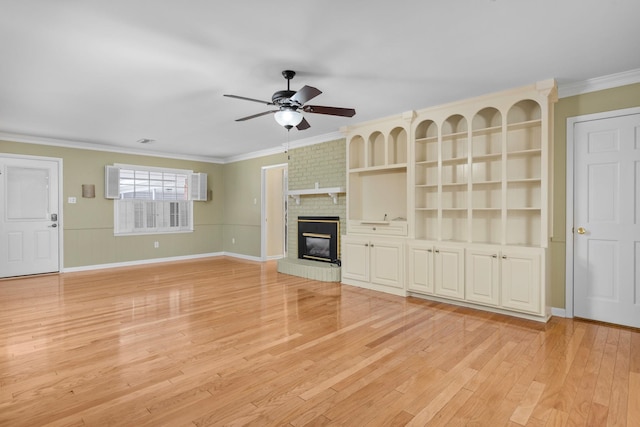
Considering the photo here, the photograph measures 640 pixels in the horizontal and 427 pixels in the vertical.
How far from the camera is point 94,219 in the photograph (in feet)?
23.1

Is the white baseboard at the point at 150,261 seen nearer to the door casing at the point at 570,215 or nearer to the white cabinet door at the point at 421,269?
the white cabinet door at the point at 421,269

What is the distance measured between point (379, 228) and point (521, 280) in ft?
6.44

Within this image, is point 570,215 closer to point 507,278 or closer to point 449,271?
point 507,278

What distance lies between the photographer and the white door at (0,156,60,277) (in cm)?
608

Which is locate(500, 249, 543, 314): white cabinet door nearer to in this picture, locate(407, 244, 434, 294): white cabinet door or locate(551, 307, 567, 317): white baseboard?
locate(551, 307, 567, 317): white baseboard

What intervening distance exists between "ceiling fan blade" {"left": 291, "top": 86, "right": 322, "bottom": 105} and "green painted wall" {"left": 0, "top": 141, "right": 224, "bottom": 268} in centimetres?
573

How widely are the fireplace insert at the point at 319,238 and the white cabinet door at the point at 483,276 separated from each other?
238 cm

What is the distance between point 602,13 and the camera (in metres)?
2.41

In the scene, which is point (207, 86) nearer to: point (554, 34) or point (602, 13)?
point (554, 34)

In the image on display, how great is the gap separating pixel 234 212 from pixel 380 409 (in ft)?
23.8

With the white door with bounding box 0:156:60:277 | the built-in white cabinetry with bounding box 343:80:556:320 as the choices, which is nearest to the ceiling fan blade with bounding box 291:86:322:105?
the built-in white cabinetry with bounding box 343:80:556:320

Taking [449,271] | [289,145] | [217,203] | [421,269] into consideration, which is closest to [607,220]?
[449,271]

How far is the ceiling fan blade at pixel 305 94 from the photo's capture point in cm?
304

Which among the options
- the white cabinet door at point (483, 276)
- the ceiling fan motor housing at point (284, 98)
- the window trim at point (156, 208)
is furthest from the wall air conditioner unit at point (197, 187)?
the white cabinet door at point (483, 276)
